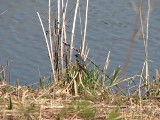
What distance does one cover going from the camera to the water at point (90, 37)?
8.86 m

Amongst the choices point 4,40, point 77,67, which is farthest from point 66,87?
point 4,40

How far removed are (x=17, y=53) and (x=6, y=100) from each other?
4789 mm

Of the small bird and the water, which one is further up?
the small bird

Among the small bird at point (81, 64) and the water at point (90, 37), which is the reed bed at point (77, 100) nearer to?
the small bird at point (81, 64)

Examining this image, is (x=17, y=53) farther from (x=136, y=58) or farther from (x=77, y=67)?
(x=77, y=67)

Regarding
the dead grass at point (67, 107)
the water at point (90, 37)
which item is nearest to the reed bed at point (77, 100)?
the dead grass at point (67, 107)

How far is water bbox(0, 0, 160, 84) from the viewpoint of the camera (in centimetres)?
886

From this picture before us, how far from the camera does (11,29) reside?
1029 cm

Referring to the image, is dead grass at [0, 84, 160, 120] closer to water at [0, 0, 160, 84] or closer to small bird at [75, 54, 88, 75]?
small bird at [75, 54, 88, 75]

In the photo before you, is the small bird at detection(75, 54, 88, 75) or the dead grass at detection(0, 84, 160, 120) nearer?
the dead grass at detection(0, 84, 160, 120)

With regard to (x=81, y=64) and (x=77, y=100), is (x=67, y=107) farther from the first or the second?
(x=81, y=64)

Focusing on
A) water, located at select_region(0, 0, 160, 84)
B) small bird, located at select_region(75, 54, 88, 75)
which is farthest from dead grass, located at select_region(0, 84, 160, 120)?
water, located at select_region(0, 0, 160, 84)

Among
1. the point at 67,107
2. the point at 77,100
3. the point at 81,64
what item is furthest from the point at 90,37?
the point at 67,107

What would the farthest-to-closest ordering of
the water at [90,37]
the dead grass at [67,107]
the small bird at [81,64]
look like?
the water at [90,37], the small bird at [81,64], the dead grass at [67,107]
